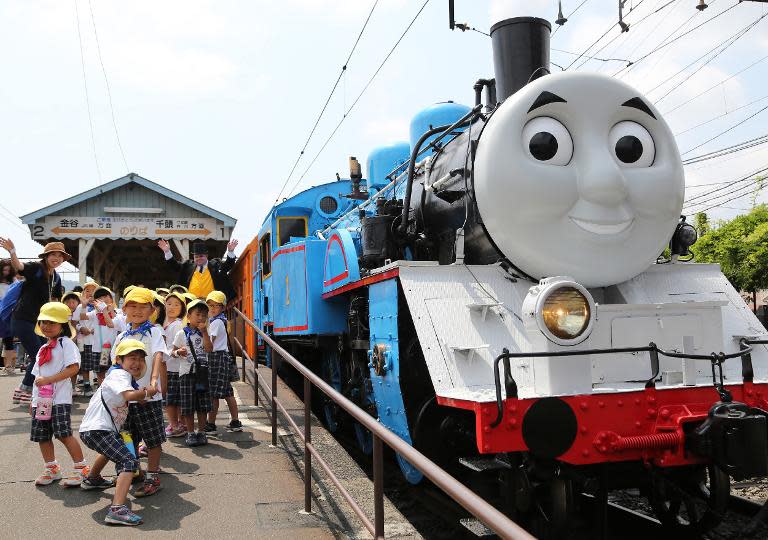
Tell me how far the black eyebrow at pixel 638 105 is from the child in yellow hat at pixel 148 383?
3344 millimetres

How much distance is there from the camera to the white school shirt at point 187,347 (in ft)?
18.1

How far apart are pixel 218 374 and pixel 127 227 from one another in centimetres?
1109

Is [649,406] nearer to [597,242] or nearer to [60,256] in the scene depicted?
[597,242]

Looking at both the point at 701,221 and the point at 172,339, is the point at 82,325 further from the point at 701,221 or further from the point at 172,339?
the point at 701,221

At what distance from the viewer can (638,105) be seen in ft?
13.5

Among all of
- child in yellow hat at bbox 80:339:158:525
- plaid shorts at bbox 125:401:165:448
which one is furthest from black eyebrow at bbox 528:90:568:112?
plaid shorts at bbox 125:401:165:448

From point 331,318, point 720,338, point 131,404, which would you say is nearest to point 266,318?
point 331,318

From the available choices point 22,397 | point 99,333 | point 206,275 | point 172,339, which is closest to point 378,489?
point 172,339

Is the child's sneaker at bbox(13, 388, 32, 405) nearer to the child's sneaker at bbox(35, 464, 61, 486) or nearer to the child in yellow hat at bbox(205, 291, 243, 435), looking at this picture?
the child in yellow hat at bbox(205, 291, 243, 435)

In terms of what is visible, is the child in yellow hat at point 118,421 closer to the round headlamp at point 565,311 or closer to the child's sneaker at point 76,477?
the child's sneaker at point 76,477

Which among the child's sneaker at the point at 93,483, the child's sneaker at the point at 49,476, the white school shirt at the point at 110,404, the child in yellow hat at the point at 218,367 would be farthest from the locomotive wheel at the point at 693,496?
the child's sneaker at the point at 49,476

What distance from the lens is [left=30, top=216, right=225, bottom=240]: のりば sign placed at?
50.1ft

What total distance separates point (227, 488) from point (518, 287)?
2293 millimetres

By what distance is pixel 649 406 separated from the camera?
3.30m
